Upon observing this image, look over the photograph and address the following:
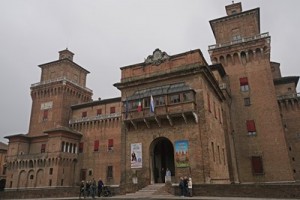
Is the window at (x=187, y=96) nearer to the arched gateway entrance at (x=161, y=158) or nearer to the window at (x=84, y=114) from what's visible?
the arched gateway entrance at (x=161, y=158)

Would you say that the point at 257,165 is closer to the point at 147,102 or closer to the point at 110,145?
the point at 147,102

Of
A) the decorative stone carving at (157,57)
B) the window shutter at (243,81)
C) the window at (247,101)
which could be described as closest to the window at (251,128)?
the window at (247,101)

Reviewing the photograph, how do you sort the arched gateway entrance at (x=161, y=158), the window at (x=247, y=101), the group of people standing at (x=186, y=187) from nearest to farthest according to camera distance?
the group of people standing at (x=186, y=187) < the arched gateway entrance at (x=161, y=158) < the window at (x=247, y=101)

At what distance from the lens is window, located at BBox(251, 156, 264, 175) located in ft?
112

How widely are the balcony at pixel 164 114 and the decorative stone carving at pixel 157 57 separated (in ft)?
19.0

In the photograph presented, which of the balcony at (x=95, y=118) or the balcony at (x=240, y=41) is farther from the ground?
the balcony at (x=240, y=41)

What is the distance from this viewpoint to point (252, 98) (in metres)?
37.5

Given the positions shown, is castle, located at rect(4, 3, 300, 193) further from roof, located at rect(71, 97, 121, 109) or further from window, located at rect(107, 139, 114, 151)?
window, located at rect(107, 139, 114, 151)

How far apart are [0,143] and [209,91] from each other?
68.1m

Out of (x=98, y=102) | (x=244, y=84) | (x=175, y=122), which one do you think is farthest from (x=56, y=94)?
(x=244, y=84)

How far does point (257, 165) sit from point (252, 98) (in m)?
9.83

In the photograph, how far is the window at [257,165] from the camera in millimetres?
34097

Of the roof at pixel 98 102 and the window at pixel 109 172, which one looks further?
the roof at pixel 98 102

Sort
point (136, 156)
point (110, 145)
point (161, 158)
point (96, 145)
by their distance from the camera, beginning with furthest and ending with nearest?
point (96, 145), point (110, 145), point (161, 158), point (136, 156)
